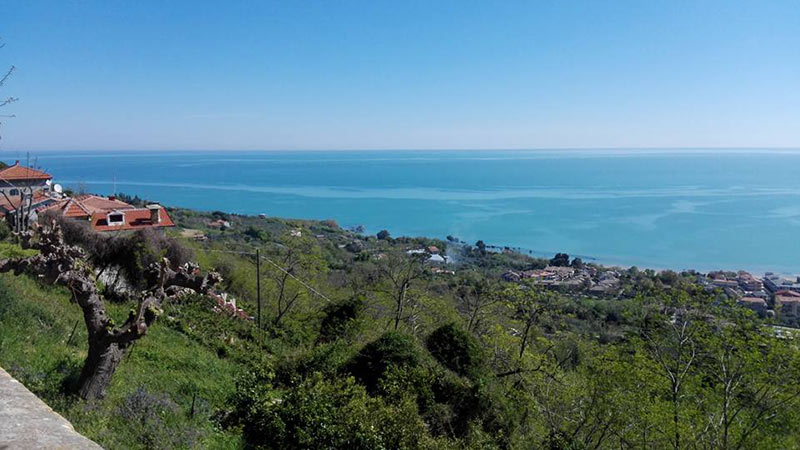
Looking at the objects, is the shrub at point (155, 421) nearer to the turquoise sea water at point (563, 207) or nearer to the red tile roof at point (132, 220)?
the red tile roof at point (132, 220)

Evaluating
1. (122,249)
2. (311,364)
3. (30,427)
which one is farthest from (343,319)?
(30,427)

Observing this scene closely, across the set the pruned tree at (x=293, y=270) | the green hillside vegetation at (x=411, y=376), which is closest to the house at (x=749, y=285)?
the green hillside vegetation at (x=411, y=376)

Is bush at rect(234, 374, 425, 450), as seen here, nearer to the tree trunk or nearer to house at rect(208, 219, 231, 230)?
the tree trunk

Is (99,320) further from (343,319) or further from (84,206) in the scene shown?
(84,206)

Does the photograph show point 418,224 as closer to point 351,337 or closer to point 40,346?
point 351,337

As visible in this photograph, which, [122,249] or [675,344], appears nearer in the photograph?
[675,344]

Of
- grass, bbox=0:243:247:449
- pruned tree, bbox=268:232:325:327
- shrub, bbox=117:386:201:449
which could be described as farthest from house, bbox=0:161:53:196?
shrub, bbox=117:386:201:449
